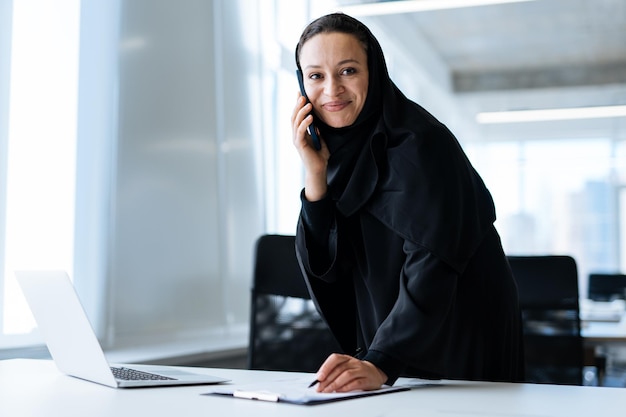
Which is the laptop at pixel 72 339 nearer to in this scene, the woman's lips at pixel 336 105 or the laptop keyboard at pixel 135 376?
the laptop keyboard at pixel 135 376

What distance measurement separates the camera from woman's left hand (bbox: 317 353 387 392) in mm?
1406

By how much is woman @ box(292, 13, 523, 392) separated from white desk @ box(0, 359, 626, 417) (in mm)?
146

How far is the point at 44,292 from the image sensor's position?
5.14ft

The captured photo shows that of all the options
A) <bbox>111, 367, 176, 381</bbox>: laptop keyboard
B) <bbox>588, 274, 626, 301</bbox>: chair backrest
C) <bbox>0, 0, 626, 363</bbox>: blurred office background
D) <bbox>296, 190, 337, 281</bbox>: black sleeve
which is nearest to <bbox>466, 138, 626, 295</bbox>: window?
<bbox>588, 274, 626, 301</bbox>: chair backrest

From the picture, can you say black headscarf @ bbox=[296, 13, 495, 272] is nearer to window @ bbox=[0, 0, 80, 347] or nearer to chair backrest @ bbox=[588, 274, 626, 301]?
window @ bbox=[0, 0, 80, 347]

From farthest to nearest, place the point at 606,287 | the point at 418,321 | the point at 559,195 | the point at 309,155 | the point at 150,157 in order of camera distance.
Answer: the point at 559,195, the point at 606,287, the point at 150,157, the point at 309,155, the point at 418,321

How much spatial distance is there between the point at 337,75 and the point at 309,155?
0.18 meters

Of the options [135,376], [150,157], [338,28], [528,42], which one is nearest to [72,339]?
[135,376]

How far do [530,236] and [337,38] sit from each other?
32.3ft

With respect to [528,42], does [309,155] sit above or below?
below

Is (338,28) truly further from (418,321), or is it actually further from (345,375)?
(345,375)

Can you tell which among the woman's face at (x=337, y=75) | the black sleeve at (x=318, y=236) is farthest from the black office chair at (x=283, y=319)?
the woman's face at (x=337, y=75)

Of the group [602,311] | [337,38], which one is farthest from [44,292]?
[602,311]

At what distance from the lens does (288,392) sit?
1.41m
